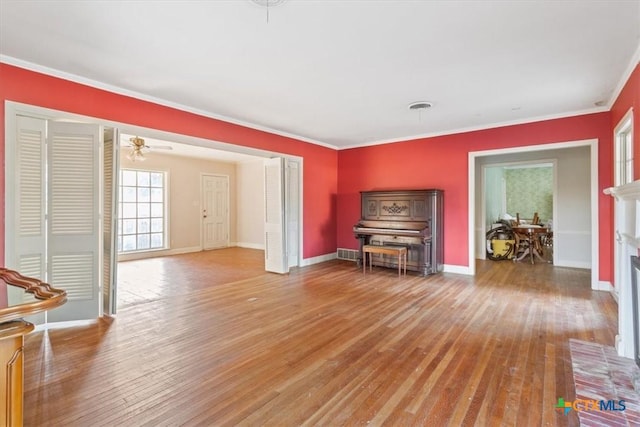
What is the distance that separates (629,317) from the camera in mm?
2400

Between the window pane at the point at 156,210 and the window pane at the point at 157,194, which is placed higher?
the window pane at the point at 157,194

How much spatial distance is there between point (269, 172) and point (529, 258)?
618cm

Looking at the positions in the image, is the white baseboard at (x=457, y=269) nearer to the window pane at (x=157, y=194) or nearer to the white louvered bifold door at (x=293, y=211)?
the white louvered bifold door at (x=293, y=211)

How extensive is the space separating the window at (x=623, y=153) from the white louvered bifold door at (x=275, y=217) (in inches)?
187

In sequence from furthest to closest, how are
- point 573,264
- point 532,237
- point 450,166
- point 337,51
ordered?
1. point 532,237
2. point 573,264
3. point 450,166
4. point 337,51

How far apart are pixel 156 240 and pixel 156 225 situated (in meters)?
0.39

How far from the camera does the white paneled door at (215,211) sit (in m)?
8.88

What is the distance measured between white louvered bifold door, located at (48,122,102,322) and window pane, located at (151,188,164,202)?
500 cm

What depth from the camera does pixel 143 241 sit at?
305 inches

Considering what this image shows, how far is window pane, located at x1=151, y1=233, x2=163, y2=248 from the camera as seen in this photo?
312 inches

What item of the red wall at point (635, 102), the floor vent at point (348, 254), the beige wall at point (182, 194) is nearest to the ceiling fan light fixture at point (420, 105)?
the red wall at point (635, 102)

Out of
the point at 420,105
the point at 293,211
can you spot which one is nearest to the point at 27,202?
the point at 293,211

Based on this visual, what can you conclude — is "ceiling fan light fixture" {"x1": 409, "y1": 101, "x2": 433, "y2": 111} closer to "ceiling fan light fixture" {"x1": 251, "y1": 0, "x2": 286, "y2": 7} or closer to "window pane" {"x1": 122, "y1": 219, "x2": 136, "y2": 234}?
"ceiling fan light fixture" {"x1": 251, "y1": 0, "x2": 286, "y2": 7}

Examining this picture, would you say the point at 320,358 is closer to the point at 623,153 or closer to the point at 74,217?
the point at 74,217
